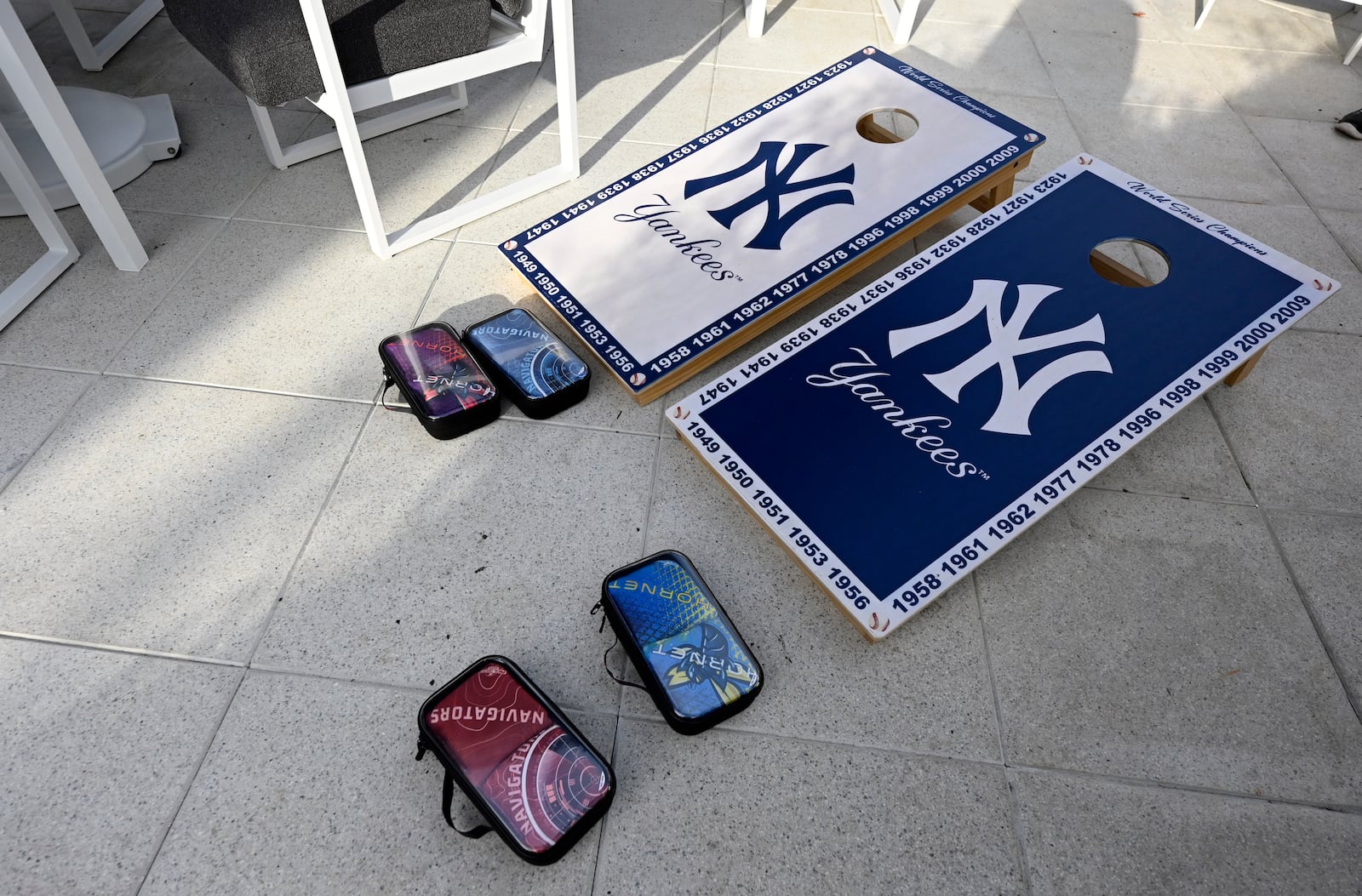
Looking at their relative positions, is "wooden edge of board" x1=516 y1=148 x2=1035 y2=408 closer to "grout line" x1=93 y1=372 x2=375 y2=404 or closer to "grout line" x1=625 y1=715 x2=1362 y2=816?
"grout line" x1=93 y1=372 x2=375 y2=404

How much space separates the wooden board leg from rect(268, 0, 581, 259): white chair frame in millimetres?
1598

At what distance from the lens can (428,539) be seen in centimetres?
138

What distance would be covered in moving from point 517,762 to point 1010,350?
1141 millimetres

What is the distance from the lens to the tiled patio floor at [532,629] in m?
1.07

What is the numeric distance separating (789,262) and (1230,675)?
1.09m

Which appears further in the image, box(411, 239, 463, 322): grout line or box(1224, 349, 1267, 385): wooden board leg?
box(411, 239, 463, 322): grout line

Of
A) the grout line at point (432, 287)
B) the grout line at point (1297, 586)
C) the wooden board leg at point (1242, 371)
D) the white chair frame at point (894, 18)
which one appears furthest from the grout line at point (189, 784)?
the white chair frame at point (894, 18)

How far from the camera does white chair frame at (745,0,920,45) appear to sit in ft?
8.94

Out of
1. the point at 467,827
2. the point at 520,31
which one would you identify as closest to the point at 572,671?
the point at 467,827

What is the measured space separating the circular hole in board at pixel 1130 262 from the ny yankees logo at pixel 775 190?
0.56 metres

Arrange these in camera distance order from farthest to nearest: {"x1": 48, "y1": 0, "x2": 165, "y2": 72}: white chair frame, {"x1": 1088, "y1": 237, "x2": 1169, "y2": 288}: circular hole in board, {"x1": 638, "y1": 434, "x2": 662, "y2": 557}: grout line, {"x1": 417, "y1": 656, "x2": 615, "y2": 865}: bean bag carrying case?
{"x1": 48, "y1": 0, "x2": 165, "y2": 72}: white chair frame → {"x1": 1088, "y1": 237, "x2": 1169, "y2": 288}: circular hole in board → {"x1": 638, "y1": 434, "x2": 662, "y2": 557}: grout line → {"x1": 417, "y1": 656, "x2": 615, "y2": 865}: bean bag carrying case

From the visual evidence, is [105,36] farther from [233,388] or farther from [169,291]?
[233,388]

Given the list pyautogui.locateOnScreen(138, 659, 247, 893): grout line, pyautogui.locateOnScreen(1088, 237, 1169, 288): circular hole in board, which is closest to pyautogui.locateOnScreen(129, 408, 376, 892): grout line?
pyautogui.locateOnScreen(138, 659, 247, 893): grout line

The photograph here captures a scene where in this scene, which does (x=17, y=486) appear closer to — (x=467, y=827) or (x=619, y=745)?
(x=467, y=827)
